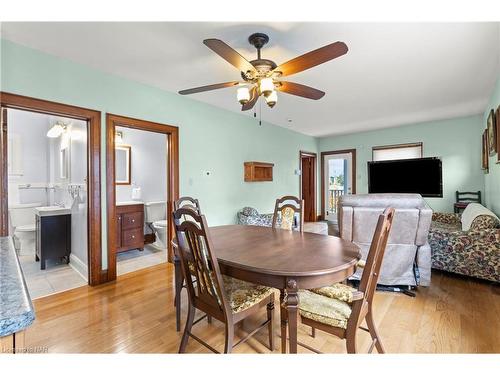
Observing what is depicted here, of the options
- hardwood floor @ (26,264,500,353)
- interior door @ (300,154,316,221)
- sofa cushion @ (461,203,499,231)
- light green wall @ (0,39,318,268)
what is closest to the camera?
hardwood floor @ (26,264,500,353)

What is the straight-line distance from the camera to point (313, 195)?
6.69 metres

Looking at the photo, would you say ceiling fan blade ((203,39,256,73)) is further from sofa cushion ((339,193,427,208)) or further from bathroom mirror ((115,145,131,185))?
bathroom mirror ((115,145,131,185))

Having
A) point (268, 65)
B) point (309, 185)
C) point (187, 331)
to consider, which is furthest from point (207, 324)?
point (309, 185)

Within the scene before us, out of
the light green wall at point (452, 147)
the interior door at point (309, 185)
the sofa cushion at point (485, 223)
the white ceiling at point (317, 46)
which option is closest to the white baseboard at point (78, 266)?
the white ceiling at point (317, 46)

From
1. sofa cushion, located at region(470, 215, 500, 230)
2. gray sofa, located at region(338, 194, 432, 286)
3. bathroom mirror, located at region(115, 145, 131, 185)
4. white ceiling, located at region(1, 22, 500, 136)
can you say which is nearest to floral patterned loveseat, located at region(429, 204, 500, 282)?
sofa cushion, located at region(470, 215, 500, 230)

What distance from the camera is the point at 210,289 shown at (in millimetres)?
1456

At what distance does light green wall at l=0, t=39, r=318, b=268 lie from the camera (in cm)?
236

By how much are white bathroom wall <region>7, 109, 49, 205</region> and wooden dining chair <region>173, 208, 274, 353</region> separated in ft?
15.9

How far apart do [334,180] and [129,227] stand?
16.7 feet

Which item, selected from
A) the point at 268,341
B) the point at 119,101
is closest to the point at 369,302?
the point at 268,341

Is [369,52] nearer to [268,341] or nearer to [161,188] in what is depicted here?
[268,341]

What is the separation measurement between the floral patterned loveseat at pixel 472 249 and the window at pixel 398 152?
2.92 m

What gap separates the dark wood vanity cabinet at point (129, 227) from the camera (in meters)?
3.86

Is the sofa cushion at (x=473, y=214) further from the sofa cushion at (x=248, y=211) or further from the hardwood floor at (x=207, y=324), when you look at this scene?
the sofa cushion at (x=248, y=211)
